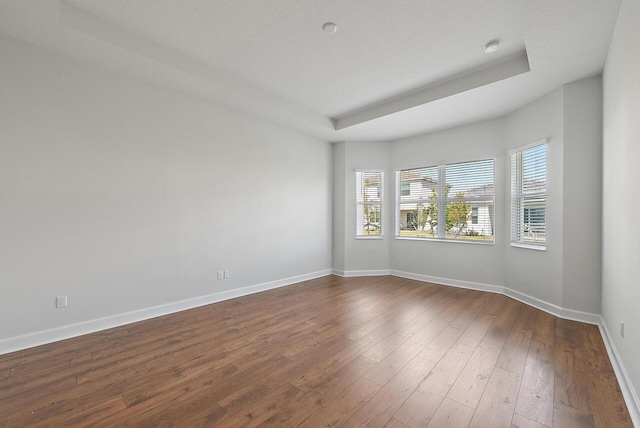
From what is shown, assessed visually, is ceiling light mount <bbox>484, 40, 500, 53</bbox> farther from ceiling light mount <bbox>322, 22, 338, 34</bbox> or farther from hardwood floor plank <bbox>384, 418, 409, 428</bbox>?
hardwood floor plank <bbox>384, 418, 409, 428</bbox>

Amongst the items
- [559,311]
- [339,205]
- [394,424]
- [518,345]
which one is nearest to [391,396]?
[394,424]

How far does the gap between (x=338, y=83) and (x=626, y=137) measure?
281 centimetres

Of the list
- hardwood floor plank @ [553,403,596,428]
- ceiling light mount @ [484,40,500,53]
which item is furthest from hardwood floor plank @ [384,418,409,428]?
ceiling light mount @ [484,40,500,53]

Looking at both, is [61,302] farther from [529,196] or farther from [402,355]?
[529,196]

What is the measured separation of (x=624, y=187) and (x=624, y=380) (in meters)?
1.40

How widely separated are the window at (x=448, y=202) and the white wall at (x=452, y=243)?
0.14 m

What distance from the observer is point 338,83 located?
3533 mm

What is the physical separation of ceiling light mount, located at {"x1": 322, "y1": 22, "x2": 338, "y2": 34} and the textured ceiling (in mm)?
48

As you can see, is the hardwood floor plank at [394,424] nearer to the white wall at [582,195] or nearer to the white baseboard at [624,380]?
the white baseboard at [624,380]

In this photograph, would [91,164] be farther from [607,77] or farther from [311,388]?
[607,77]

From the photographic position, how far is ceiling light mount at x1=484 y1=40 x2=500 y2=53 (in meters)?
2.66

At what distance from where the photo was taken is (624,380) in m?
1.92

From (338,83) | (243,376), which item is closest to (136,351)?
(243,376)

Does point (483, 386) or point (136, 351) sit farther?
point (136, 351)
